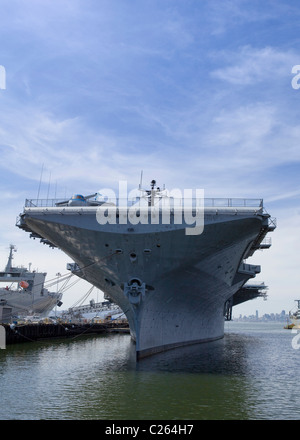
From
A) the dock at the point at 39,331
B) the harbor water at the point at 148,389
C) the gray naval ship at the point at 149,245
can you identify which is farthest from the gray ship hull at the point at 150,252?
the dock at the point at 39,331

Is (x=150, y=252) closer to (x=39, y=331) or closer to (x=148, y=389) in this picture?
(x=148, y=389)

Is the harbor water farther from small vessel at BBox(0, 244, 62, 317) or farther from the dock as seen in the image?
small vessel at BBox(0, 244, 62, 317)

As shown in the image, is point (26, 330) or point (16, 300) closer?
point (26, 330)

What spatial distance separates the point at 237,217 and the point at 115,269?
17.5ft

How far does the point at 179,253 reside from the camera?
607 inches

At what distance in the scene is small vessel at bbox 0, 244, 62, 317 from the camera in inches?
1447

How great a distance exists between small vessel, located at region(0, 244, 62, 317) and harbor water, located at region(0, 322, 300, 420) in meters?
20.2

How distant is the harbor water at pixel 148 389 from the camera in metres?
8.90

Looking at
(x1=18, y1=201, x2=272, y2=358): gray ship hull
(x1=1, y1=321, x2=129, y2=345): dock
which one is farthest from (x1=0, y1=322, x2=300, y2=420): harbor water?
(x1=1, y1=321, x2=129, y2=345): dock

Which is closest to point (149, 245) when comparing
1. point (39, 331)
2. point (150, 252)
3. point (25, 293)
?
point (150, 252)

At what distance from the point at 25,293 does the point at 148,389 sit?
2996 centimetres

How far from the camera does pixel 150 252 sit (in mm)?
15102

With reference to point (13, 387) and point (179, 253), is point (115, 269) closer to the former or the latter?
point (179, 253)
